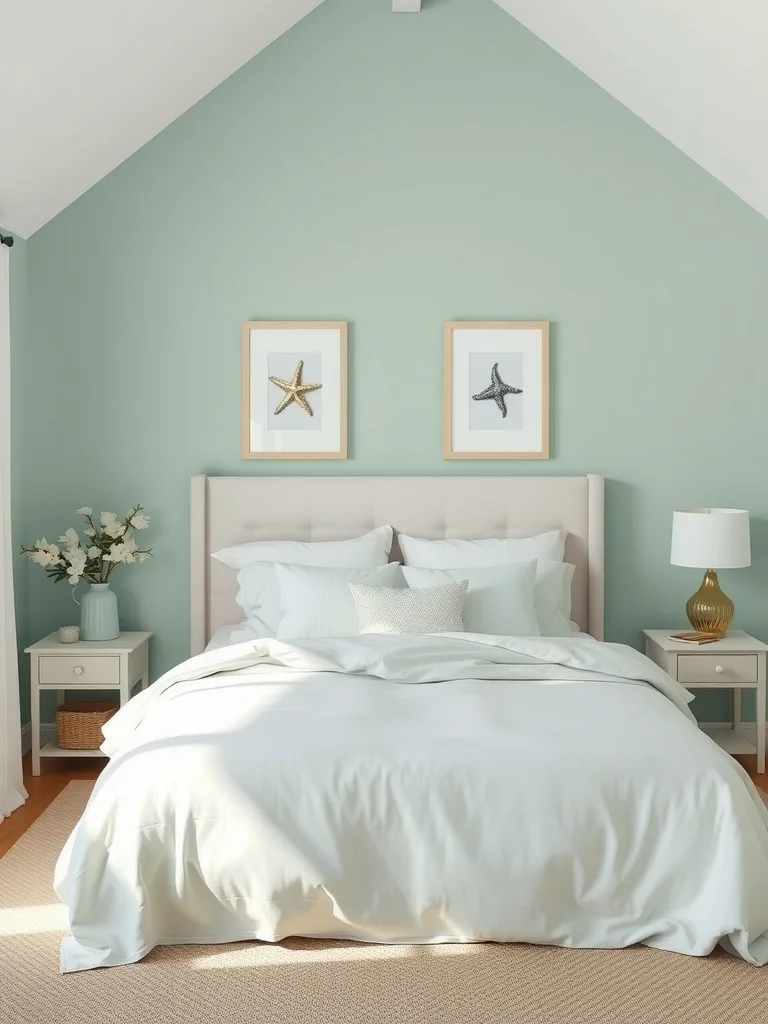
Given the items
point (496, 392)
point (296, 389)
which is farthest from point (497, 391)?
point (296, 389)

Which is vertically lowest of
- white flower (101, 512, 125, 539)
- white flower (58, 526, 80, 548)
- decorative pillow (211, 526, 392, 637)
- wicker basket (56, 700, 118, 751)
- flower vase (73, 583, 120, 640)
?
wicker basket (56, 700, 118, 751)

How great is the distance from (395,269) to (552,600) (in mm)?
1597

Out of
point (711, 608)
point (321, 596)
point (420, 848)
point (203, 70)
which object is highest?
point (203, 70)

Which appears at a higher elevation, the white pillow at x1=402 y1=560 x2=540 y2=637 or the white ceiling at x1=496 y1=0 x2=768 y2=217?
the white ceiling at x1=496 y1=0 x2=768 y2=217

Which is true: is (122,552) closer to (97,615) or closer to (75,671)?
(97,615)

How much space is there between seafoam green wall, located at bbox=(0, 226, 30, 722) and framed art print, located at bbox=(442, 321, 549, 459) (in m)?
1.83

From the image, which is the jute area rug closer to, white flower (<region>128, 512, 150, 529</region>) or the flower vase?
the flower vase

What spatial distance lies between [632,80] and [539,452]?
1.57m

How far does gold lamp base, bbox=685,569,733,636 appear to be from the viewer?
169 inches

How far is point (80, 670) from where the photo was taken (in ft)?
13.6

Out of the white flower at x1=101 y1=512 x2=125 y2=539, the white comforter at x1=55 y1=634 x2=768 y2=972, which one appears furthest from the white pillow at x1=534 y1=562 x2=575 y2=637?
the white flower at x1=101 y1=512 x2=125 y2=539

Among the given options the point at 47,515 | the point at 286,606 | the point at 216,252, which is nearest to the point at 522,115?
the point at 216,252

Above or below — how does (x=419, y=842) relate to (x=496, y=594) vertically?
below

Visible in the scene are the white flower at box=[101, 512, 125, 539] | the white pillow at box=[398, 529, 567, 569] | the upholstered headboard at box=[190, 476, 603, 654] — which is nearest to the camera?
the white pillow at box=[398, 529, 567, 569]
